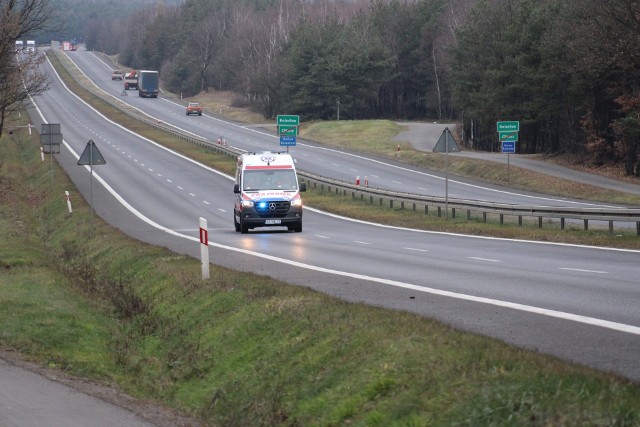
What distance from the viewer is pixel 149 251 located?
81.5ft

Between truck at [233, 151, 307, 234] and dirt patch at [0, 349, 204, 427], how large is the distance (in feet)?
68.0

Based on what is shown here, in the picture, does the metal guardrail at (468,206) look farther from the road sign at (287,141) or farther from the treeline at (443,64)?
the treeline at (443,64)

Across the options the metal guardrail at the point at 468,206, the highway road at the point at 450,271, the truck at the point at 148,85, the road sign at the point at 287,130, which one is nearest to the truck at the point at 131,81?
the truck at the point at 148,85

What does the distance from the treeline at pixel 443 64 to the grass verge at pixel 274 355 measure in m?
21.9

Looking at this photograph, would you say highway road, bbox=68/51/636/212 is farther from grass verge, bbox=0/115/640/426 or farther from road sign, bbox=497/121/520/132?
grass verge, bbox=0/115/640/426

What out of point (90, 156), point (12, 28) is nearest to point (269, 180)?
point (90, 156)

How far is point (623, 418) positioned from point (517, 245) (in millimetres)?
19349

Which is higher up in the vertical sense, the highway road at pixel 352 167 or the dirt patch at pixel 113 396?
the dirt patch at pixel 113 396

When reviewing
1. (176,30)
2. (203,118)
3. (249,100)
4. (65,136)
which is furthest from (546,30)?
(176,30)

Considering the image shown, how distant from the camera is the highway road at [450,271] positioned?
11.8 metres

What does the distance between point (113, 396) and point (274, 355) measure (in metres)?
1.97

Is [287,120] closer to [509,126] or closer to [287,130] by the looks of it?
[287,130]

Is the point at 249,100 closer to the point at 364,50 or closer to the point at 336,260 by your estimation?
the point at 364,50

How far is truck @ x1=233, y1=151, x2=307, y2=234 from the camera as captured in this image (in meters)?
→ 33.1
